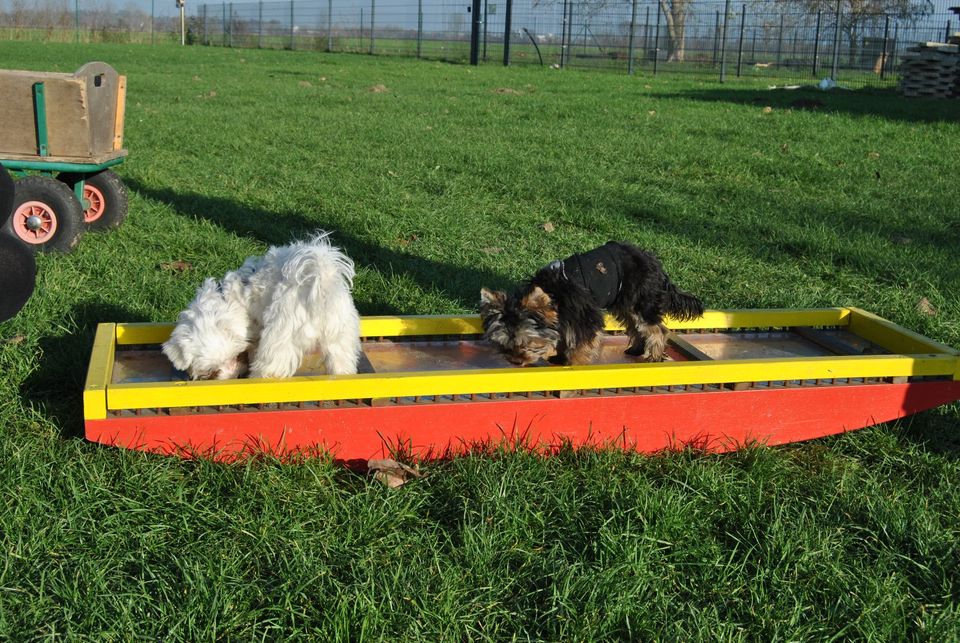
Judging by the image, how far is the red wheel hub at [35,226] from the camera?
7.21 metres

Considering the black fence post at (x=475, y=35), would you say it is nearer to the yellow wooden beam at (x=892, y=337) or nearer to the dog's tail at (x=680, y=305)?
the yellow wooden beam at (x=892, y=337)

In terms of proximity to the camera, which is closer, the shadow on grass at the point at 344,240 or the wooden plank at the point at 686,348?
the wooden plank at the point at 686,348

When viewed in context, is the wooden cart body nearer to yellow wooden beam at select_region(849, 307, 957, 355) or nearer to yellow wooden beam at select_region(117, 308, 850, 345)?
yellow wooden beam at select_region(117, 308, 850, 345)

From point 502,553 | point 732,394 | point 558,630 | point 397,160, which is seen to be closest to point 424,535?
point 502,553

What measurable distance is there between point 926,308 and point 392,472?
180 inches

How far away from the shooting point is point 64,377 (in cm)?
506

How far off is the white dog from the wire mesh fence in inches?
1101

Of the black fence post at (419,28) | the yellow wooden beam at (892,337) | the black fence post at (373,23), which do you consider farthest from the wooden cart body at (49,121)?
the black fence post at (373,23)

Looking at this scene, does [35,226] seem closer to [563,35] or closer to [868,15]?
[563,35]

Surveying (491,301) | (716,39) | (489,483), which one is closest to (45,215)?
(491,301)

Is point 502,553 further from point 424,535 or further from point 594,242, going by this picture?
point 594,242

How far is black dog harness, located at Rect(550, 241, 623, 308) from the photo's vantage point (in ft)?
16.0

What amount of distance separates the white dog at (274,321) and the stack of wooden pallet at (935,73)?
2306cm

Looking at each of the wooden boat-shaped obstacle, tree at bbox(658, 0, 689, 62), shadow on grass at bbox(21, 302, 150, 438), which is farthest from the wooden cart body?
tree at bbox(658, 0, 689, 62)
